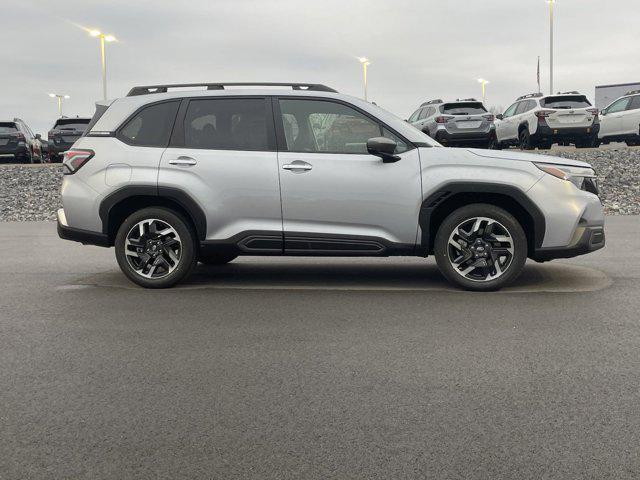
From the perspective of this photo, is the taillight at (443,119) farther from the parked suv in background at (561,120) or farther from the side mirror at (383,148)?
the side mirror at (383,148)

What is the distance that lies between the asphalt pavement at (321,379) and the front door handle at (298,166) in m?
1.16

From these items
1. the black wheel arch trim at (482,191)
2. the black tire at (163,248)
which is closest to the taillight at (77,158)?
the black tire at (163,248)

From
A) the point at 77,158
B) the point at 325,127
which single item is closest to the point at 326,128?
the point at 325,127

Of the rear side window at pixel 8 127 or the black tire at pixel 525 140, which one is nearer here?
the black tire at pixel 525 140

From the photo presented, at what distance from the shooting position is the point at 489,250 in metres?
7.39

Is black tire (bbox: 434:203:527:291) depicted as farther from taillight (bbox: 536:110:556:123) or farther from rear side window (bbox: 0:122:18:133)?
rear side window (bbox: 0:122:18:133)

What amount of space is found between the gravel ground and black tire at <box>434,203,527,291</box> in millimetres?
10680

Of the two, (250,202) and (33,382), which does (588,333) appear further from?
(33,382)

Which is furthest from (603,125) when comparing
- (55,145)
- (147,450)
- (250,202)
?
(147,450)

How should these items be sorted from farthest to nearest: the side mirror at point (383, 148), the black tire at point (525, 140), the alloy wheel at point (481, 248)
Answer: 1. the black tire at point (525, 140)
2. the alloy wheel at point (481, 248)
3. the side mirror at point (383, 148)

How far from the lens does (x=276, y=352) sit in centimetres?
530

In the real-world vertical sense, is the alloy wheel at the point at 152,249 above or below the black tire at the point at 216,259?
above

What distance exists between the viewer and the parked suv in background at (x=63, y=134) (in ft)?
92.2

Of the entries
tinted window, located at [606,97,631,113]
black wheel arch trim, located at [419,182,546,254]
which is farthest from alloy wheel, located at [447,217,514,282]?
tinted window, located at [606,97,631,113]
